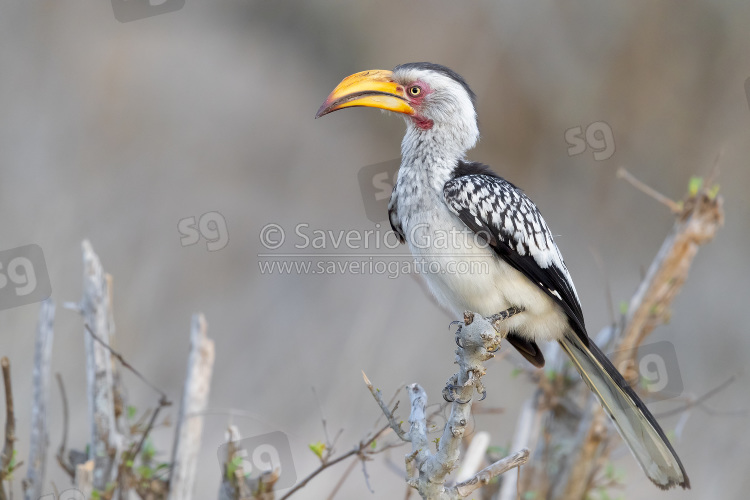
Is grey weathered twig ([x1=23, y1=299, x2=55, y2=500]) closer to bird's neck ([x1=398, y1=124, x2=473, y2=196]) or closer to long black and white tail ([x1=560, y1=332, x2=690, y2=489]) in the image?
bird's neck ([x1=398, y1=124, x2=473, y2=196])

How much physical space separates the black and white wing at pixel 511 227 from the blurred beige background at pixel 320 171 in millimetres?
2028

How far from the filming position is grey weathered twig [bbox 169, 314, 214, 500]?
1958mm

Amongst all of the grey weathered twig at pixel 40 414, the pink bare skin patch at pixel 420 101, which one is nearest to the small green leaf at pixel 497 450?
the pink bare skin patch at pixel 420 101

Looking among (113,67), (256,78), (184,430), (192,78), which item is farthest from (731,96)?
(184,430)

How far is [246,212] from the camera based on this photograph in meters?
4.61

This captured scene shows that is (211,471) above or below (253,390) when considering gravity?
below

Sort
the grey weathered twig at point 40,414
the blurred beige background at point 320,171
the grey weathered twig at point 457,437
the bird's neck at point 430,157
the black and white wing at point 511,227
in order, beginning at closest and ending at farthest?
the grey weathered twig at point 457,437
the grey weathered twig at point 40,414
the black and white wing at point 511,227
the bird's neck at point 430,157
the blurred beige background at point 320,171

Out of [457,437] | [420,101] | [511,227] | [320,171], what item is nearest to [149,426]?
[457,437]

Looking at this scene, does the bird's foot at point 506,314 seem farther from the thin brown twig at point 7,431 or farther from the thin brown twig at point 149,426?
the thin brown twig at point 7,431

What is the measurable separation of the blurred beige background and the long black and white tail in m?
1.92

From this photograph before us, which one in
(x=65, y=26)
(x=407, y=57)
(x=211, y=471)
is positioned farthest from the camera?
(x=407, y=57)

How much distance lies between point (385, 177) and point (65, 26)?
221 cm

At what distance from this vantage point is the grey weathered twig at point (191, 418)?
77.1 inches

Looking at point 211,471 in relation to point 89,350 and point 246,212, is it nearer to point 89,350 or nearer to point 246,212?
point 246,212
